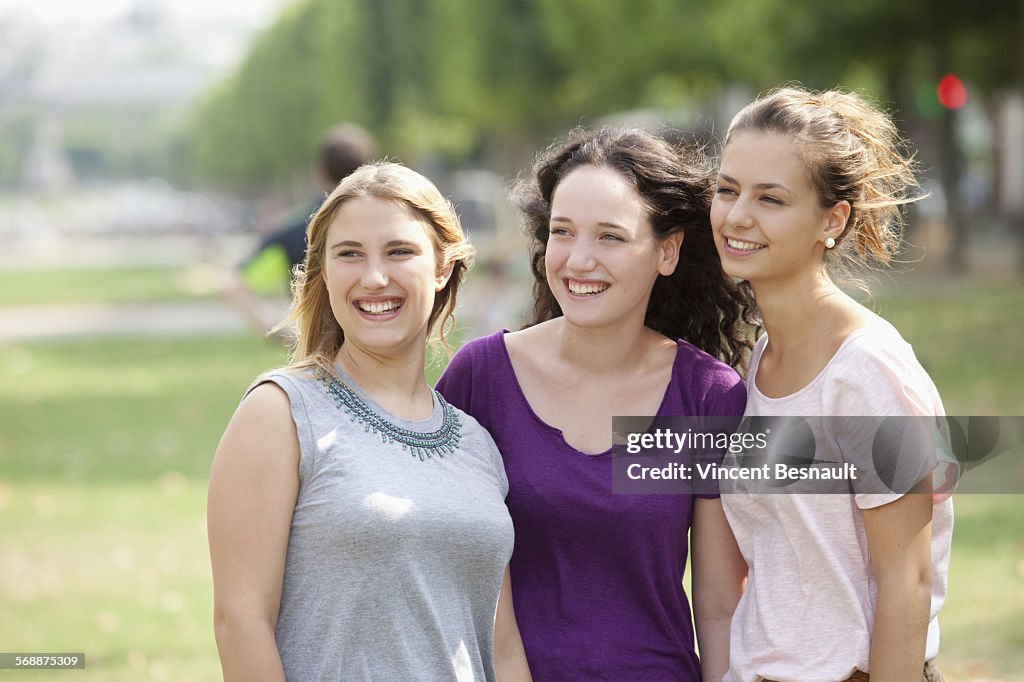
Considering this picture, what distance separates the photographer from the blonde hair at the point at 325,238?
2938 mm

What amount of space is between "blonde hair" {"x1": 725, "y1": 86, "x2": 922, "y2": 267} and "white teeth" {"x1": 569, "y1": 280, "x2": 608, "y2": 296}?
452 mm

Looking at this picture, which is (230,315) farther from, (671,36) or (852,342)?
(852,342)

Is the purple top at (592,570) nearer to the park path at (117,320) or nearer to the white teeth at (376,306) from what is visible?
the white teeth at (376,306)

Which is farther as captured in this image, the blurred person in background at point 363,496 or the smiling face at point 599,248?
the smiling face at point 599,248

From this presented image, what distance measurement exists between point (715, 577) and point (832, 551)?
1.26 feet

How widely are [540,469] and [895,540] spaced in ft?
2.65

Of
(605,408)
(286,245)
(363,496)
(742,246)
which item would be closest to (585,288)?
(605,408)

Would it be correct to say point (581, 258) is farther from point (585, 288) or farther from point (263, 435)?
point (263, 435)

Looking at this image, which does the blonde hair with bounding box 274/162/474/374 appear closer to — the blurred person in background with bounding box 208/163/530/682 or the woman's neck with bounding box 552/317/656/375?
the blurred person in background with bounding box 208/163/530/682

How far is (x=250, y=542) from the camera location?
2621 millimetres

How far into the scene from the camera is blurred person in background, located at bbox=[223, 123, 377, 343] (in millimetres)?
7453

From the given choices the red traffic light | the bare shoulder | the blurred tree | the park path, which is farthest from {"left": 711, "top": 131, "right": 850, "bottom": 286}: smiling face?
the red traffic light

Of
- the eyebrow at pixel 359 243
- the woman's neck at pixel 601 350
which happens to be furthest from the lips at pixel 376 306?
the woman's neck at pixel 601 350

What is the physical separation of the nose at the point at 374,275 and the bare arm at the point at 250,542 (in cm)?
41
